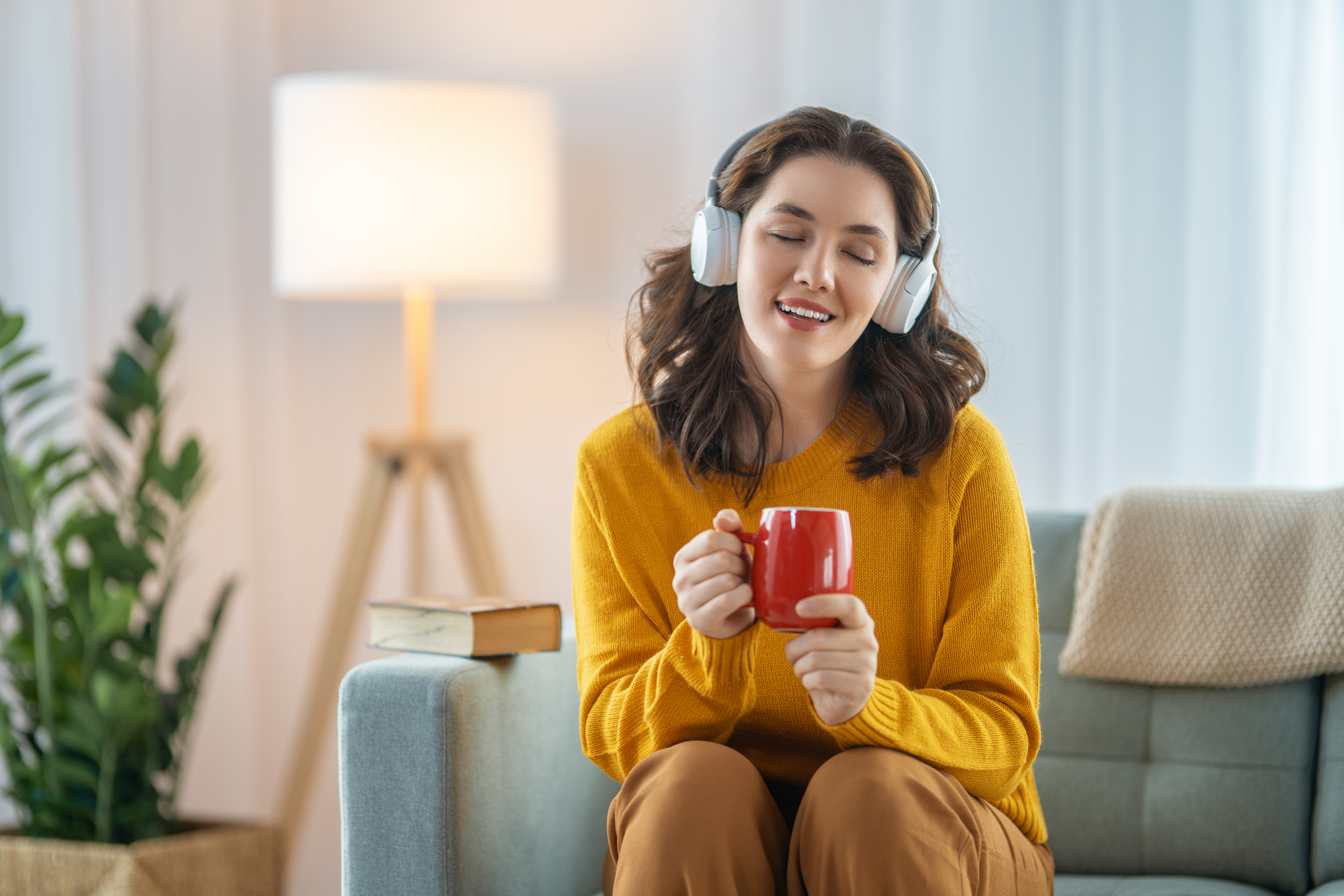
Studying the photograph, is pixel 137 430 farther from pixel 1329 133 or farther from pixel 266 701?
pixel 1329 133

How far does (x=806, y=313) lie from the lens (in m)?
1.22

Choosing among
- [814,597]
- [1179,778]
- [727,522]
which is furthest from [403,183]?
[1179,778]

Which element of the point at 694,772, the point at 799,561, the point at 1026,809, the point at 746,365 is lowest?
the point at 1026,809

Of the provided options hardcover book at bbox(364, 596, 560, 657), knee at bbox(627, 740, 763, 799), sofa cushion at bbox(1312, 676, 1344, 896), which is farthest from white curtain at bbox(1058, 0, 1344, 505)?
knee at bbox(627, 740, 763, 799)

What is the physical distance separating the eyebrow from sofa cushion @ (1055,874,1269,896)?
797mm

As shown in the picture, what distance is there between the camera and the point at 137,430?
2.59 m

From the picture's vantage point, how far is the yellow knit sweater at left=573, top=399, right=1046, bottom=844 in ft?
3.83

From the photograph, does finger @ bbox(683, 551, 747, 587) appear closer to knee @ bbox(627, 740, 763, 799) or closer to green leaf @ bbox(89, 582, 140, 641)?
knee @ bbox(627, 740, 763, 799)

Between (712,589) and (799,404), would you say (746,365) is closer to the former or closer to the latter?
(799,404)

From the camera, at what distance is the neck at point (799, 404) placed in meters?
1.35

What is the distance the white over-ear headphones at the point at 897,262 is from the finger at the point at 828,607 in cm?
41

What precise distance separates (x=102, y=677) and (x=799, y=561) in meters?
1.46

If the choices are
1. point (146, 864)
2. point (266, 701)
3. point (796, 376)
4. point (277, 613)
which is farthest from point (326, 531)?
point (796, 376)

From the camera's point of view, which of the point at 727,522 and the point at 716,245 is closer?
the point at 727,522
